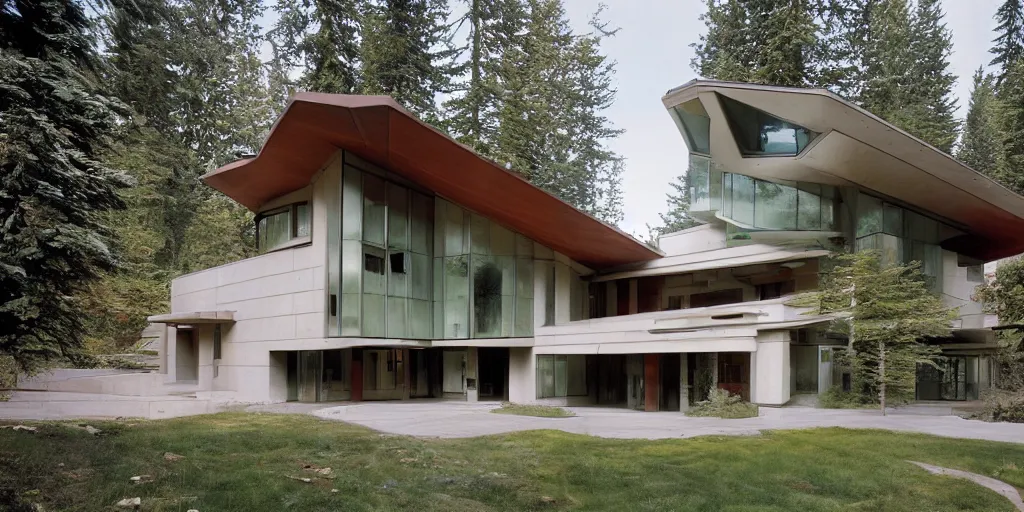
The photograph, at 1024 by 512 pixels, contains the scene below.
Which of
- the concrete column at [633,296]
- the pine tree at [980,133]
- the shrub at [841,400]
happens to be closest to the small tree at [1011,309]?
the shrub at [841,400]

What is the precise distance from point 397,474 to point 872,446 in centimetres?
866

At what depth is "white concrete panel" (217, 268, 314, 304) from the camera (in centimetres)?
2261

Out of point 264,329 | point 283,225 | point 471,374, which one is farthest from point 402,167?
point 471,374

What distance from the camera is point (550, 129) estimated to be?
4778 cm

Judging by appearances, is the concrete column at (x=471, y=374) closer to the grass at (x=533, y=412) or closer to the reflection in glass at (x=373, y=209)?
the grass at (x=533, y=412)

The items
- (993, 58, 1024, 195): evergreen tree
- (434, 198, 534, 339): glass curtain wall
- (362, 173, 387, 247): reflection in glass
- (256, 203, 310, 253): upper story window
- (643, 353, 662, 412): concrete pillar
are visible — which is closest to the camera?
(362, 173, 387, 247): reflection in glass

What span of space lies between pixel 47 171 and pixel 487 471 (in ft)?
27.5

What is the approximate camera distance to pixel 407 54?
37562 millimetres

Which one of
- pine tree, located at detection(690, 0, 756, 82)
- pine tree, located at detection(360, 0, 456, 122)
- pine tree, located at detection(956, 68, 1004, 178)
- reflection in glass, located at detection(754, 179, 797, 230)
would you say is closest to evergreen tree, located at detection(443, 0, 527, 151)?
pine tree, located at detection(360, 0, 456, 122)

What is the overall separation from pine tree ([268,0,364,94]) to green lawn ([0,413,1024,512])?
2691cm

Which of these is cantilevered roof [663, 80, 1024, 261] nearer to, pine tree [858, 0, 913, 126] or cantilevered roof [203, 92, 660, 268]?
cantilevered roof [203, 92, 660, 268]

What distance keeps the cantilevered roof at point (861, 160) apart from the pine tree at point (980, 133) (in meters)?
25.8

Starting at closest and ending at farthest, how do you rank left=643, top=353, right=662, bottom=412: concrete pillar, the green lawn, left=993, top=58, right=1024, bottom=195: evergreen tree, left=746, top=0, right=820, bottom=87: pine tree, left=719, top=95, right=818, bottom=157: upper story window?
the green lawn → left=719, top=95, right=818, bottom=157: upper story window → left=643, top=353, right=662, bottom=412: concrete pillar → left=993, top=58, right=1024, bottom=195: evergreen tree → left=746, top=0, right=820, bottom=87: pine tree

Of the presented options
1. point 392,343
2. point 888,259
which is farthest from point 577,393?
point 888,259
